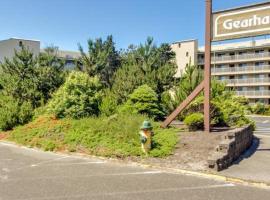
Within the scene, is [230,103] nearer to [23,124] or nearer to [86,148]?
[86,148]

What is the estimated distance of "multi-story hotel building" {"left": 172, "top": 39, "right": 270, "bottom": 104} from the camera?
5800 centimetres

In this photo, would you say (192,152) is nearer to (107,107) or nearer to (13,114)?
(107,107)

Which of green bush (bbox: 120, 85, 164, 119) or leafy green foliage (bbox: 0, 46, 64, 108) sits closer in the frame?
green bush (bbox: 120, 85, 164, 119)

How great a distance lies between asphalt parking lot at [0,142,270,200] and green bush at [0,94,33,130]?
25.1 ft

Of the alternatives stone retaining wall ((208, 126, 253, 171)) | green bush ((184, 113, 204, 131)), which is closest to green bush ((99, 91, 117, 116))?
green bush ((184, 113, 204, 131))

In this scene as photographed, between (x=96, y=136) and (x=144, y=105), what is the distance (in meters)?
4.54

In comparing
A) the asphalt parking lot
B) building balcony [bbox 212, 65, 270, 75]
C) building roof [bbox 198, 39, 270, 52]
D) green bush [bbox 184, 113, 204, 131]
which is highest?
→ building roof [bbox 198, 39, 270, 52]

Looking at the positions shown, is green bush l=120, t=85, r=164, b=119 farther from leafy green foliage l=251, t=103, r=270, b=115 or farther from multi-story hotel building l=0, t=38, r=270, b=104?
leafy green foliage l=251, t=103, r=270, b=115

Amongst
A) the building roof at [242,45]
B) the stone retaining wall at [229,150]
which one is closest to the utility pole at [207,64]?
the stone retaining wall at [229,150]

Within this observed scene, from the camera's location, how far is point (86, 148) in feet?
45.2

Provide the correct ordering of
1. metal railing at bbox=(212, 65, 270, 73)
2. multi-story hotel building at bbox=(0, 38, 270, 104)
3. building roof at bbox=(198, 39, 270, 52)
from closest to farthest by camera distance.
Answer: multi-story hotel building at bbox=(0, 38, 270, 104)
metal railing at bbox=(212, 65, 270, 73)
building roof at bbox=(198, 39, 270, 52)

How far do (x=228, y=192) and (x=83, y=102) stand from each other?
38.8ft

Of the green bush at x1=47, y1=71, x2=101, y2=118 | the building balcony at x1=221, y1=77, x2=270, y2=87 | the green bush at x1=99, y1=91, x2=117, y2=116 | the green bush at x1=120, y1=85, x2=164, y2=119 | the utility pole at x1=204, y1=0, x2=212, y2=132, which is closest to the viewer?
the utility pole at x1=204, y1=0, x2=212, y2=132

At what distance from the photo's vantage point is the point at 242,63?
61625 mm
